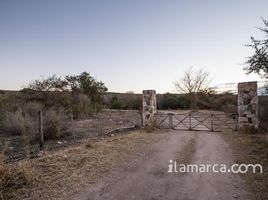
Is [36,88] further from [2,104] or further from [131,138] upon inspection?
[131,138]

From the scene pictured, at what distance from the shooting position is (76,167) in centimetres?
732

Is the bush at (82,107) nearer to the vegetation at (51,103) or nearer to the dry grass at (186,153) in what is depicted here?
the vegetation at (51,103)

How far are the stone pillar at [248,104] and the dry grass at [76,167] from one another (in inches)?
261

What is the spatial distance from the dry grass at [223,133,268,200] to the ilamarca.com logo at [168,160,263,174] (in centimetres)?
26

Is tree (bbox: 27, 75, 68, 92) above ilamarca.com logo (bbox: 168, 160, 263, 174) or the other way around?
above

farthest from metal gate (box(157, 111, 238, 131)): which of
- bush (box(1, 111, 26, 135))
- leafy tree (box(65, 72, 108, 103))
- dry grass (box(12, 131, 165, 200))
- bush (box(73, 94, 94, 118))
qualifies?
leafy tree (box(65, 72, 108, 103))

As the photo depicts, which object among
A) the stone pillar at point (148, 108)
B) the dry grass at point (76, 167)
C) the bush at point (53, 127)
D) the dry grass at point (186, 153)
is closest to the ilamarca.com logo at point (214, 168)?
the dry grass at point (186, 153)

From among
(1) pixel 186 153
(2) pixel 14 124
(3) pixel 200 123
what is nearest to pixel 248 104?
(3) pixel 200 123

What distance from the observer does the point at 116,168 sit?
737cm

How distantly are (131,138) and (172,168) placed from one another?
509cm

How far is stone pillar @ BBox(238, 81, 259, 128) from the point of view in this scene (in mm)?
13961

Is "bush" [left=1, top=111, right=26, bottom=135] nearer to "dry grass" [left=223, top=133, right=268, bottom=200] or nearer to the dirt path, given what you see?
the dirt path

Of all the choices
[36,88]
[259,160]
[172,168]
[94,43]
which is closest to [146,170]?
[172,168]

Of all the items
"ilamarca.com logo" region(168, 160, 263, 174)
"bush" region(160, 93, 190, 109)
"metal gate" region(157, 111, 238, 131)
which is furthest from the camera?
"bush" region(160, 93, 190, 109)
